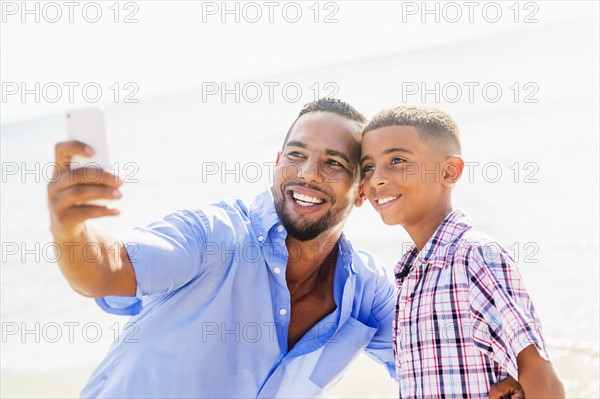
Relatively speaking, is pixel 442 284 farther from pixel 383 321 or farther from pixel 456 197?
pixel 456 197

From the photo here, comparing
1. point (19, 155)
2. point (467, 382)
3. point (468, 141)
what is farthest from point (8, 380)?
point (19, 155)

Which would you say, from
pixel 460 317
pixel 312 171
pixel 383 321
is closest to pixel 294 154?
pixel 312 171

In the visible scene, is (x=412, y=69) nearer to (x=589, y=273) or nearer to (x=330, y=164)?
(x=589, y=273)

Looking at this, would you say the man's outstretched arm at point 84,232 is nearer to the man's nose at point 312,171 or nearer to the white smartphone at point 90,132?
the white smartphone at point 90,132

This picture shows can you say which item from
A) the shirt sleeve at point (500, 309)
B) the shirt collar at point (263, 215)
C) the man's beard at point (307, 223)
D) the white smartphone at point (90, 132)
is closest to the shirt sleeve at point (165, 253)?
the shirt collar at point (263, 215)

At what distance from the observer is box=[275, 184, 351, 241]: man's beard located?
3.57 meters

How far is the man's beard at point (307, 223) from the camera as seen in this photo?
11.7ft

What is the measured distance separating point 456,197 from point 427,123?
7.62m

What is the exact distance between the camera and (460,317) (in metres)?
2.66

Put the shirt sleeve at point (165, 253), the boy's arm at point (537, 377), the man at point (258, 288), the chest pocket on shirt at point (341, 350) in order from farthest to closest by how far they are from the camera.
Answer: the chest pocket on shirt at point (341, 350) < the man at point (258, 288) < the shirt sleeve at point (165, 253) < the boy's arm at point (537, 377)

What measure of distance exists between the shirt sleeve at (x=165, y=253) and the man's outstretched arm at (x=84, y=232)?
55 mm

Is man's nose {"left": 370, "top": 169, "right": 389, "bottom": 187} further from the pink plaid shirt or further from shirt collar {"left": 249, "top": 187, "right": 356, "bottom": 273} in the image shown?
shirt collar {"left": 249, "top": 187, "right": 356, "bottom": 273}

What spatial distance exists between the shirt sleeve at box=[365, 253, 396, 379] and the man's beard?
0.43 meters

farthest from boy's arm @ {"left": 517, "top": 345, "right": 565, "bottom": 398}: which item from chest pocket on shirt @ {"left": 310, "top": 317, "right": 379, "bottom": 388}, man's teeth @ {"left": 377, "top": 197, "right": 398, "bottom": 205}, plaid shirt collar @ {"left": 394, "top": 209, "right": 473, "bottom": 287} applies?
chest pocket on shirt @ {"left": 310, "top": 317, "right": 379, "bottom": 388}
